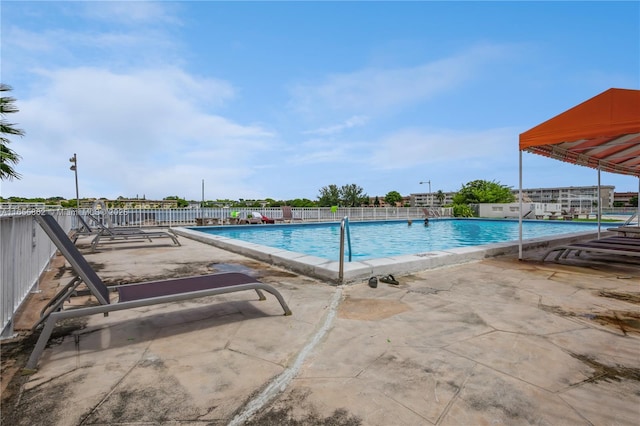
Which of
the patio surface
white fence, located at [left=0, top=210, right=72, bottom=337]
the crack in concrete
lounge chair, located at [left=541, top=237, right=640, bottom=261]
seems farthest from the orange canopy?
white fence, located at [left=0, top=210, right=72, bottom=337]

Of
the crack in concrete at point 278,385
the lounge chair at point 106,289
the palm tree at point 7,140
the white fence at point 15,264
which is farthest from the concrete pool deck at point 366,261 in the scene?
the palm tree at point 7,140

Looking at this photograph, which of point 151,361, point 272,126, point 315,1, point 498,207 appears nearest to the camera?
point 151,361

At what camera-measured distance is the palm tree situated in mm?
13680

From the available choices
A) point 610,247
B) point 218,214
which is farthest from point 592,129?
point 218,214

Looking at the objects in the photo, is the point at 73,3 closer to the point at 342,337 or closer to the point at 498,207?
the point at 342,337

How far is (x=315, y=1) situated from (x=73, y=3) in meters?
7.04

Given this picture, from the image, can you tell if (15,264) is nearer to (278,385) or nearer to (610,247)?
(278,385)

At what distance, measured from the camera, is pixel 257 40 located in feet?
38.3

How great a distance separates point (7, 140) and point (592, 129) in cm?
2220

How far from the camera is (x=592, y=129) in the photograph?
5109 mm

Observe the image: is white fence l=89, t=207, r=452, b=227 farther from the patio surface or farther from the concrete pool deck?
the patio surface

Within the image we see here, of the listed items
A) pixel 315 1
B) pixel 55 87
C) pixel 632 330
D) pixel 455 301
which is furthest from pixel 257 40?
pixel 632 330

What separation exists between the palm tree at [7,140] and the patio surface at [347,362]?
15.5 m

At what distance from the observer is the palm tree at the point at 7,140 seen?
44.9 feet
